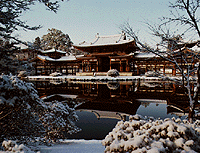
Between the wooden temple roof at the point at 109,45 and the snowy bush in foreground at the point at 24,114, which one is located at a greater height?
the wooden temple roof at the point at 109,45

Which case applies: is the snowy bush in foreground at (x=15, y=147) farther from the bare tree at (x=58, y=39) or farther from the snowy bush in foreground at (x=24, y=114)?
the bare tree at (x=58, y=39)

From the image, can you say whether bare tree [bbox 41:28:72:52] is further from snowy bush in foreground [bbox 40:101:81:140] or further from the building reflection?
snowy bush in foreground [bbox 40:101:81:140]

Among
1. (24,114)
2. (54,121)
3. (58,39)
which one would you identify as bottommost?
(54,121)

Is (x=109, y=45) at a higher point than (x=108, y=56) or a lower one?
higher

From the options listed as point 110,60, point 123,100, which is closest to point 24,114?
point 123,100

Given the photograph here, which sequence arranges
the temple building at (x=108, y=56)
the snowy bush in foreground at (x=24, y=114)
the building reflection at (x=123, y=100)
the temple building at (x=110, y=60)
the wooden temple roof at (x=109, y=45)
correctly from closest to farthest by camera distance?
the snowy bush in foreground at (x=24, y=114) < the building reflection at (x=123, y=100) < the temple building at (x=110, y=60) < the temple building at (x=108, y=56) < the wooden temple roof at (x=109, y=45)

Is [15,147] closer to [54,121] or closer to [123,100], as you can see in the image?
[54,121]

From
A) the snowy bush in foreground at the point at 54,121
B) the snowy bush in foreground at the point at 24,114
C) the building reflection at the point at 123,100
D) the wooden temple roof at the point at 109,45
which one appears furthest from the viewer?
the wooden temple roof at the point at 109,45

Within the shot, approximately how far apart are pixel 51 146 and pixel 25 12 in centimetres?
358

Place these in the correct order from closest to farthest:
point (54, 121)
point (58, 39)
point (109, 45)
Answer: point (54, 121) → point (109, 45) → point (58, 39)

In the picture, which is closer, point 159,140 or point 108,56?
point 159,140

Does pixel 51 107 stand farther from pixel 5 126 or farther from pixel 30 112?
pixel 5 126

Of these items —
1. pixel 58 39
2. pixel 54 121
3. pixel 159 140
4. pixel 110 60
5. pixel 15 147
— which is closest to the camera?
pixel 159 140

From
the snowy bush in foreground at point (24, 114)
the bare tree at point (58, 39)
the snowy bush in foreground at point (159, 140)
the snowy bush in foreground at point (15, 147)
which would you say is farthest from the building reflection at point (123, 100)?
the bare tree at point (58, 39)
